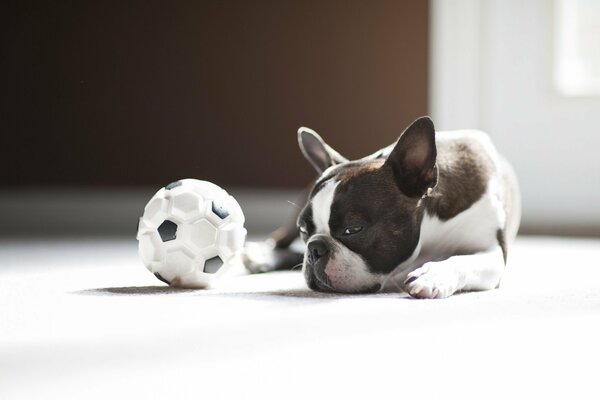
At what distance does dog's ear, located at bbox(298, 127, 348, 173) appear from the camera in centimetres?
243

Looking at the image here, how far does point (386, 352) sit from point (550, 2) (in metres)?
3.87

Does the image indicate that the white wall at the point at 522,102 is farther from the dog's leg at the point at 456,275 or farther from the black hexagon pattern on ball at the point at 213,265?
the black hexagon pattern on ball at the point at 213,265

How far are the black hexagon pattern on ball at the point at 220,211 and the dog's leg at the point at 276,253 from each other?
22.5 inches

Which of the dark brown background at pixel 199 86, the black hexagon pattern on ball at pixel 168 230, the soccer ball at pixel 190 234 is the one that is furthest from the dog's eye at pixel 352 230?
the dark brown background at pixel 199 86

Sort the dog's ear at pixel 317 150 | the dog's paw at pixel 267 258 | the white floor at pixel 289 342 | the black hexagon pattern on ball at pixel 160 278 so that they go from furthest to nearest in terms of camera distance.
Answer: the dog's paw at pixel 267 258, the dog's ear at pixel 317 150, the black hexagon pattern on ball at pixel 160 278, the white floor at pixel 289 342

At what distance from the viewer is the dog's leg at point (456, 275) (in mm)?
1926

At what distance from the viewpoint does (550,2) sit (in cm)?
480

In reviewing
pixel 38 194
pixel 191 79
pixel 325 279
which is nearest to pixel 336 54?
pixel 191 79

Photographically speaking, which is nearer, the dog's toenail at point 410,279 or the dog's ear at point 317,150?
the dog's toenail at point 410,279

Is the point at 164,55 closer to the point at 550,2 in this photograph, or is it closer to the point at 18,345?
the point at 550,2

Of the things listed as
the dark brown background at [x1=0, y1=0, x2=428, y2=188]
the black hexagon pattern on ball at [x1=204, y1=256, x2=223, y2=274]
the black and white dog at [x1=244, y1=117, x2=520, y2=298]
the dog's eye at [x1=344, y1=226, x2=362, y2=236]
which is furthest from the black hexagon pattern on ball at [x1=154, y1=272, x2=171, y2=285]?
the dark brown background at [x1=0, y1=0, x2=428, y2=188]

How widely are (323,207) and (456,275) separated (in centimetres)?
35

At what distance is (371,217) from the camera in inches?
80.0

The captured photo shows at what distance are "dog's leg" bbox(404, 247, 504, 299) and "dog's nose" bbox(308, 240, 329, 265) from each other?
20 centimetres
